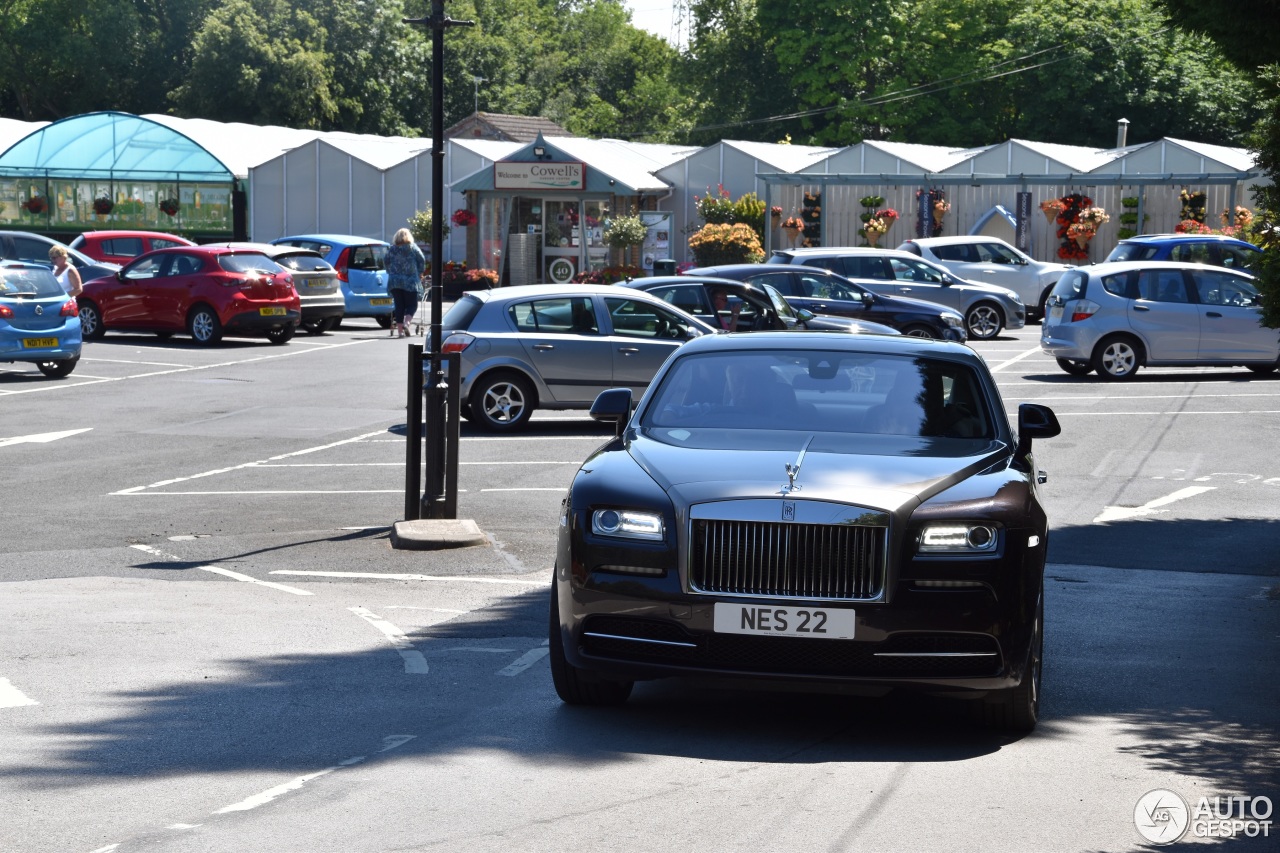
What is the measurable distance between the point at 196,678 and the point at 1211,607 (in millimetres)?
5837

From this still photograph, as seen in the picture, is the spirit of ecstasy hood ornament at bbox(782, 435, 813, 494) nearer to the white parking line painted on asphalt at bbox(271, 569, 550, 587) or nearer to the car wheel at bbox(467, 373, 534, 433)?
the white parking line painted on asphalt at bbox(271, 569, 550, 587)

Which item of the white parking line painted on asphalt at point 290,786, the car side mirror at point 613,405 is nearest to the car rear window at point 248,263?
the car side mirror at point 613,405

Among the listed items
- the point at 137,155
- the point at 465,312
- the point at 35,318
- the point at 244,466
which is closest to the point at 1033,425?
the point at 244,466

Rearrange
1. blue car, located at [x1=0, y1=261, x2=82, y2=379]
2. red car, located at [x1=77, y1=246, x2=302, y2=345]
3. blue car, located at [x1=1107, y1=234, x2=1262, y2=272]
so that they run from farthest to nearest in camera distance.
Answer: blue car, located at [x1=1107, y1=234, x2=1262, y2=272]
red car, located at [x1=77, y1=246, x2=302, y2=345]
blue car, located at [x1=0, y1=261, x2=82, y2=379]

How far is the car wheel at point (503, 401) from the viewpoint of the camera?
728 inches

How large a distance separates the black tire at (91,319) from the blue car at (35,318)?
Answer: 21.3 feet

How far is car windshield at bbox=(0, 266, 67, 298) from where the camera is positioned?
2325cm

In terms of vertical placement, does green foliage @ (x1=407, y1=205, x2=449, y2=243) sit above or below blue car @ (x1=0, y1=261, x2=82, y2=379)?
above

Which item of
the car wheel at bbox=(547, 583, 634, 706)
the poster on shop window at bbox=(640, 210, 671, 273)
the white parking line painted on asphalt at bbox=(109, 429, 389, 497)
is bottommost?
the white parking line painted on asphalt at bbox=(109, 429, 389, 497)

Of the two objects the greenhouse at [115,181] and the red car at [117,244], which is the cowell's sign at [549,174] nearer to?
the greenhouse at [115,181]

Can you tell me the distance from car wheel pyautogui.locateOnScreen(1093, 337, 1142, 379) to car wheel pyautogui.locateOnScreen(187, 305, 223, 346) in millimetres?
14725

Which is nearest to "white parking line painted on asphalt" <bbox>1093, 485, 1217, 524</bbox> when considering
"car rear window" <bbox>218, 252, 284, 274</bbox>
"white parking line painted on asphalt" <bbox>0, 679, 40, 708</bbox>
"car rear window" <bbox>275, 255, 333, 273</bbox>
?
"white parking line painted on asphalt" <bbox>0, 679, 40, 708</bbox>

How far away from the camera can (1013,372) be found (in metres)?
25.4

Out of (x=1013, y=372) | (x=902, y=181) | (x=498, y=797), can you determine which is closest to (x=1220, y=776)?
(x=498, y=797)
